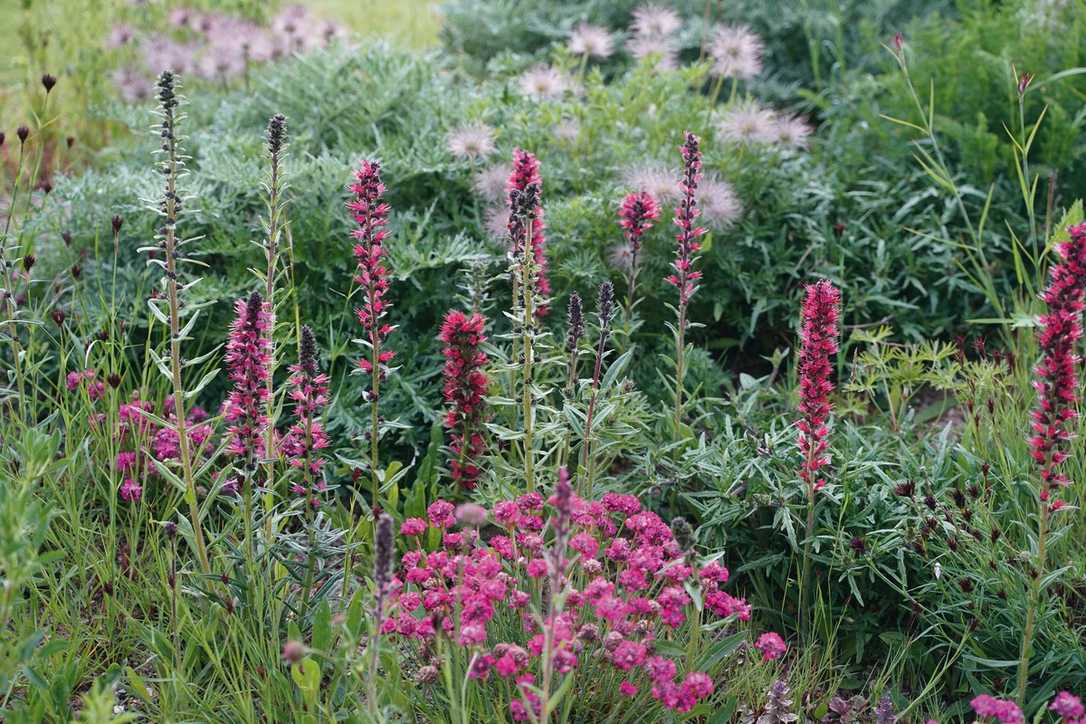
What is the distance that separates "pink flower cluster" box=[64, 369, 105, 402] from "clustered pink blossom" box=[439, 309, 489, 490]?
1196mm

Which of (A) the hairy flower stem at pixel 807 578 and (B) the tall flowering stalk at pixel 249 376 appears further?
(A) the hairy flower stem at pixel 807 578

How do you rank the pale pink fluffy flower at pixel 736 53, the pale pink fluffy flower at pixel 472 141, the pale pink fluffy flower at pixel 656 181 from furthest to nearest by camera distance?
the pale pink fluffy flower at pixel 736 53
the pale pink fluffy flower at pixel 472 141
the pale pink fluffy flower at pixel 656 181

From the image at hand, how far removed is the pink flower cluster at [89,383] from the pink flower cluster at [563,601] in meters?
1.37

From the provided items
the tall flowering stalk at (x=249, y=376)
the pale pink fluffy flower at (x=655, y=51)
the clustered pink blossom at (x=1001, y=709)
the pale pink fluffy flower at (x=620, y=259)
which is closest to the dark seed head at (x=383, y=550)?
the tall flowering stalk at (x=249, y=376)

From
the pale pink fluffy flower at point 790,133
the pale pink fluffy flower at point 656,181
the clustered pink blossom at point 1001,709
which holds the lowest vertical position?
the clustered pink blossom at point 1001,709

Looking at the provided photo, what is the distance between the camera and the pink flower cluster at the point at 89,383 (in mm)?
3779

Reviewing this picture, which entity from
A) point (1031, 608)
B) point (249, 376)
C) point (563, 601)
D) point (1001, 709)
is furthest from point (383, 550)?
point (1031, 608)

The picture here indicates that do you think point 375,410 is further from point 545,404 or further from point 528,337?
point 545,404

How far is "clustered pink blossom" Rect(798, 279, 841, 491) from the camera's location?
121 inches

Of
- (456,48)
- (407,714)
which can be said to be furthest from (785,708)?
(456,48)

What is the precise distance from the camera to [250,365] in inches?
113

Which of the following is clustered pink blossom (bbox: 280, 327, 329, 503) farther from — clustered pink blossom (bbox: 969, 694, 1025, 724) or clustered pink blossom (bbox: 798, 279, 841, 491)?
clustered pink blossom (bbox: 969, 694, 1025, 724)

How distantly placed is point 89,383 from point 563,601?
2.13 meters

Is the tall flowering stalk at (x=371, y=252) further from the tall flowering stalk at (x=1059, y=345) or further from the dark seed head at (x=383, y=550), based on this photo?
the tall flowering stalk at (x=1059, y=345)
